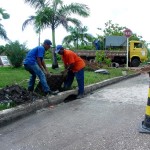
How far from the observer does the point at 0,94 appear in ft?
26.2

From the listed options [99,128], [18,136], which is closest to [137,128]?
[99,128]

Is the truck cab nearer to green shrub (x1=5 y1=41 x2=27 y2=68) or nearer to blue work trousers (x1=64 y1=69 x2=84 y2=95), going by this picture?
→ green shrub (x1=5 y1=41 x2=27 y2=68)

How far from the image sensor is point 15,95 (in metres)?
8.04

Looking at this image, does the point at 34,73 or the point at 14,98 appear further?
the point at 34,73

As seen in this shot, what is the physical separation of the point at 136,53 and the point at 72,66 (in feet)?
59.4

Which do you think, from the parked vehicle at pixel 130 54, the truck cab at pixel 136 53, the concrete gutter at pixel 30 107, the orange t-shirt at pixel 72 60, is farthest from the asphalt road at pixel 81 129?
the truck cab at pixel 136 53

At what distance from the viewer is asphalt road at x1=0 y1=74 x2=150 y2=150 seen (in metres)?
5.23

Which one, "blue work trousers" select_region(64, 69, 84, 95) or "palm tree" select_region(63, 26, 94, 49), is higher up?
"palm tree" select_region(63, 26, 94, 49)

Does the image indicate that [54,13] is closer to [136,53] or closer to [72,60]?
[136,53]

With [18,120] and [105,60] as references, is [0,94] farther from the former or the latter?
[105,60]

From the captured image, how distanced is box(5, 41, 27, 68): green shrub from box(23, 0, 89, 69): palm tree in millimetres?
2289

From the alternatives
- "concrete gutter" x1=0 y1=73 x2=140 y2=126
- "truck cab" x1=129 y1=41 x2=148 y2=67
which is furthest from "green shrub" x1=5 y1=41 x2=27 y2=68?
"truck cab" x1=129 y1=41 x2=148 y2=67

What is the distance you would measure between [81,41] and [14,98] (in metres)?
35.1

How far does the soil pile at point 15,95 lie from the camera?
779cm
